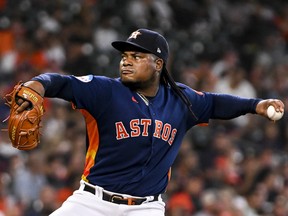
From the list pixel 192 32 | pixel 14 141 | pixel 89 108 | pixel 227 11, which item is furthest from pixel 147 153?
pixel 227 11

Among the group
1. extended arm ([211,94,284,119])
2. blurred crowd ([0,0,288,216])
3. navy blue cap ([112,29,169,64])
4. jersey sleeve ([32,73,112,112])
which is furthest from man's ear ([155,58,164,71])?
blurred crowd ([0,0,288,216])

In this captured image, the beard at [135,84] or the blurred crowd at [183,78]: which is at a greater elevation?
the beard at [135,84]

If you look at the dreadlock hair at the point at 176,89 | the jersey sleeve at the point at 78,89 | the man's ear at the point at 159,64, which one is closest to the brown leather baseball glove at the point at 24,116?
the jersey sleeve at the point at 78,89

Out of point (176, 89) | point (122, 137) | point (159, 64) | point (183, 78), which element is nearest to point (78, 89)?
point (122, 137)

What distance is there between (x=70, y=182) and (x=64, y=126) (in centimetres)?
97

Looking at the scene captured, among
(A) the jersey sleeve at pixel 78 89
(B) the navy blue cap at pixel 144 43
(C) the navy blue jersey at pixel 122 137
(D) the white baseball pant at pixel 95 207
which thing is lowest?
(D) the white baseball pant at pixel 95 207

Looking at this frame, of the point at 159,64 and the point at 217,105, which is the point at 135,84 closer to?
the point at 159,64

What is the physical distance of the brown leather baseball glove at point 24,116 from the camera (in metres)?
4.82

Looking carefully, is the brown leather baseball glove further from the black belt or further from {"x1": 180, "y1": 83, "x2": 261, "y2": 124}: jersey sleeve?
{"x1": 180, "y1": 83, "x2": 261, "y2": 124}: jersey sleeve

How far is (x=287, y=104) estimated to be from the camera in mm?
12453

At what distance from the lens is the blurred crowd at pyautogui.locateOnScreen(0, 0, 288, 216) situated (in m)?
9.59

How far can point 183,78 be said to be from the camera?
39.7 ft

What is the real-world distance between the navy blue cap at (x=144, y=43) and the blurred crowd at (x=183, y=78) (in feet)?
12.4

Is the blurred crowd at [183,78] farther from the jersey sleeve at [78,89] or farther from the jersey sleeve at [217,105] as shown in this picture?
the jersey sleeve at [78,89]
